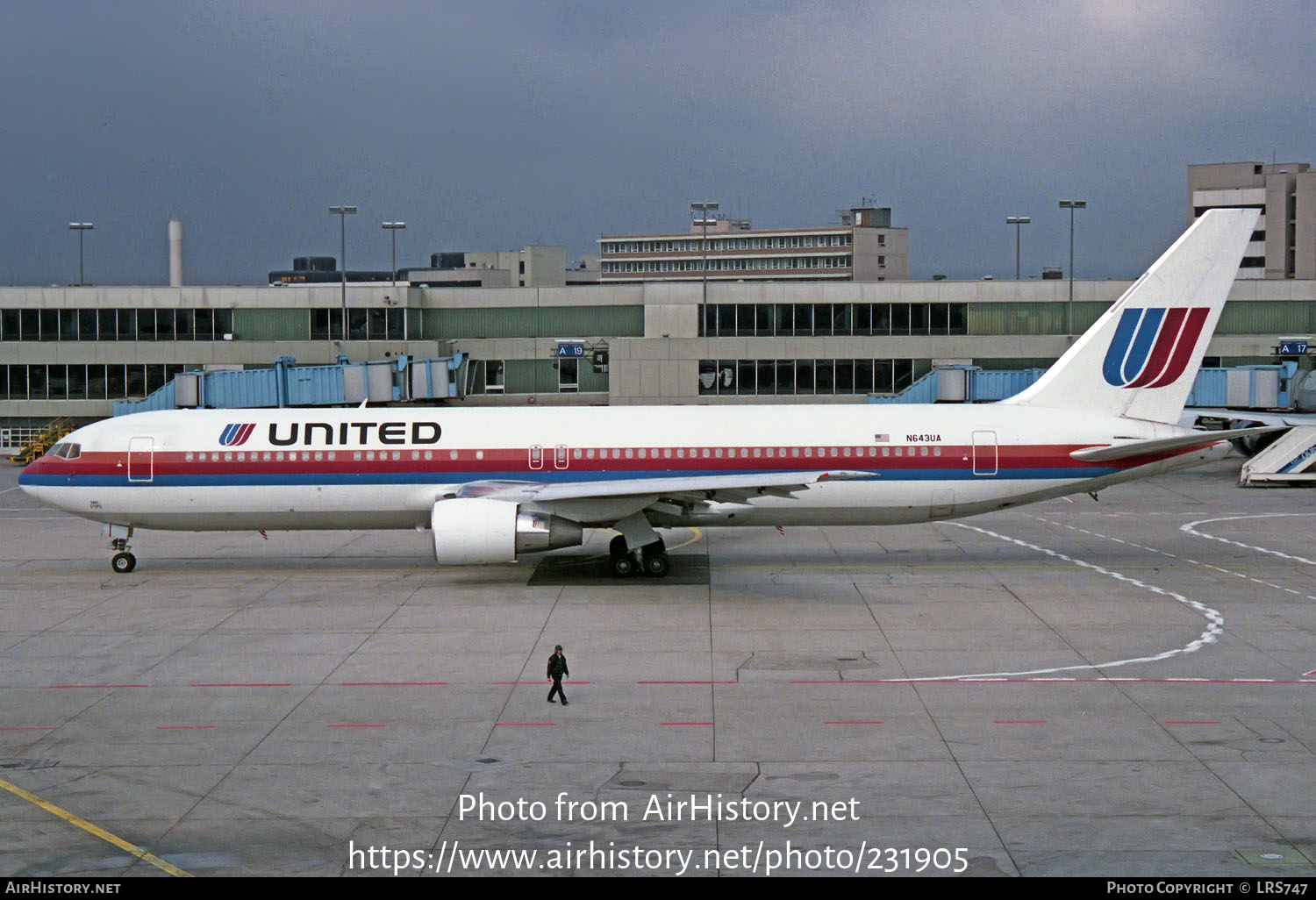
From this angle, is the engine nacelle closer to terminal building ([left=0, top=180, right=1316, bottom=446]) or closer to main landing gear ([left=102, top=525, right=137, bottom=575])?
main landing gear ([left=102, top=525, right=137, bottom=575])

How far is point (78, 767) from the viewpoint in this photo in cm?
1931

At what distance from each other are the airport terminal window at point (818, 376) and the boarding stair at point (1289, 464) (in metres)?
18.9

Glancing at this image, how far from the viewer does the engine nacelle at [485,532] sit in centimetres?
3158

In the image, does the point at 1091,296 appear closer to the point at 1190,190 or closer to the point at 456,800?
the point at 456,800

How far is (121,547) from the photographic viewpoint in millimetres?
36812

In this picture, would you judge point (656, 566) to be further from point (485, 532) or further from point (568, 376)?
point (568, 376)

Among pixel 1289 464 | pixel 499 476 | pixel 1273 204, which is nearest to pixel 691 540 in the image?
pixel 499 476

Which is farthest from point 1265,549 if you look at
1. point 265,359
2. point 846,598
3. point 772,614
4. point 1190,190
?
point 1190,190

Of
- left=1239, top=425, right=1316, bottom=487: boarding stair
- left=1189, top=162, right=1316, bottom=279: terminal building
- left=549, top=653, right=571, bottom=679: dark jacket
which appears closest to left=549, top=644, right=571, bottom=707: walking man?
left=549, top=653, right=571, bottom=679: dark jacket

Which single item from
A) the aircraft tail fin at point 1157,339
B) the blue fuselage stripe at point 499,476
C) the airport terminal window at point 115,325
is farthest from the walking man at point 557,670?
the airport terminal window at point 115,325

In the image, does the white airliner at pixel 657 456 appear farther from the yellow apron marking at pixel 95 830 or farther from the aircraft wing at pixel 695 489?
the yellow apron marking at pixel 95 830

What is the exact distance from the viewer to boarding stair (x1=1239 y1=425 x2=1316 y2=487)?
55812 millimetres

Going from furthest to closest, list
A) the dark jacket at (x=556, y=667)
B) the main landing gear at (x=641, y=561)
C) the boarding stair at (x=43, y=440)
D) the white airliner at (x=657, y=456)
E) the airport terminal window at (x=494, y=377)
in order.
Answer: the airport terminal window at (x=494, y=377) → the boarding stair at (x=43, y=440) → the white airliner at (x=657, y=456) → the main landing gear at (x=641, y=561) → the dark jacket at (x=556, y=667)

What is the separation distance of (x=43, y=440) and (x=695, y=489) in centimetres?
4748
